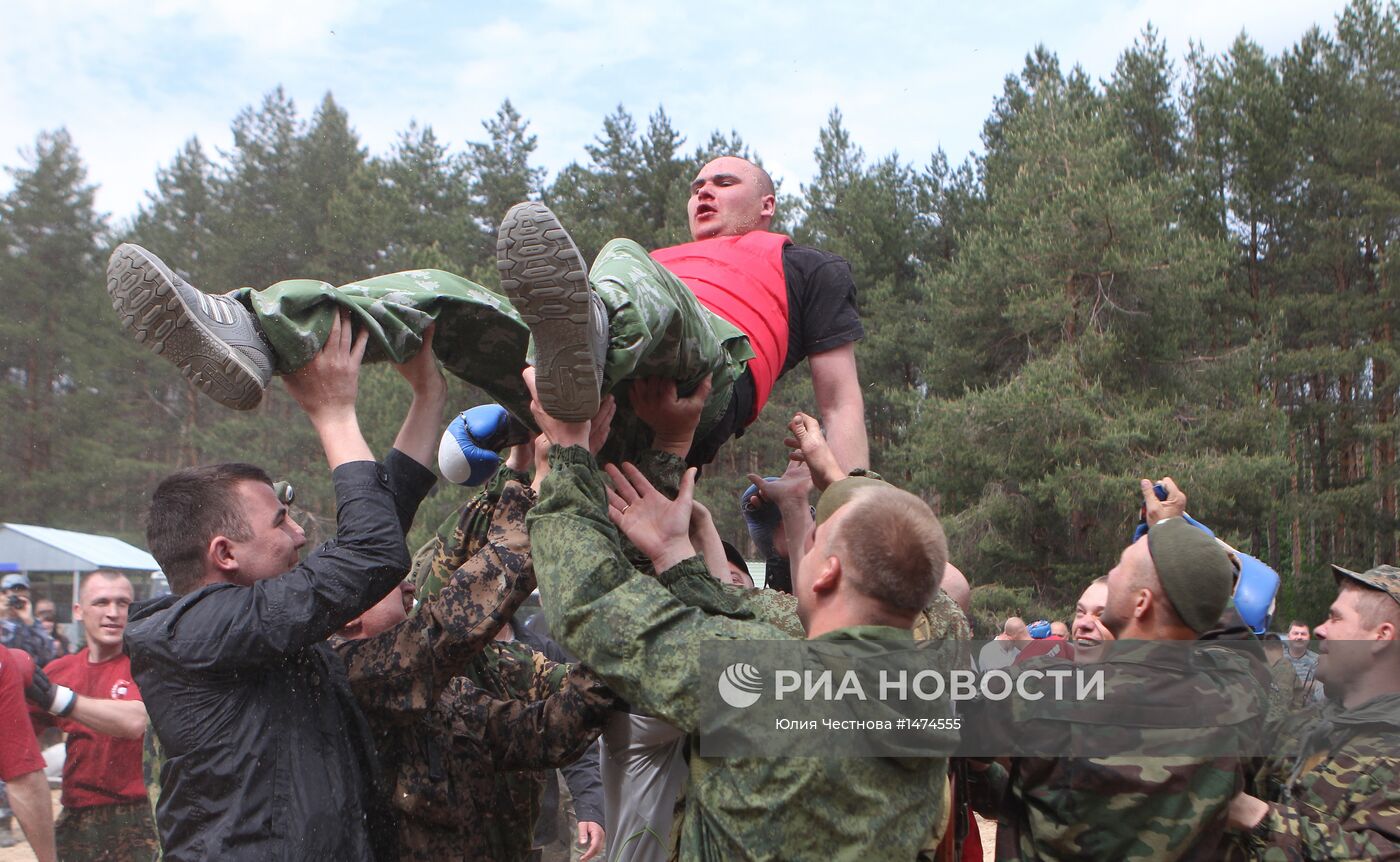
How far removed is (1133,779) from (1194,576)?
49 centimetres

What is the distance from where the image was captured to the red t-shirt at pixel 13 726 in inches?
191

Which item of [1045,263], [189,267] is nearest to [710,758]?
[1045,263]

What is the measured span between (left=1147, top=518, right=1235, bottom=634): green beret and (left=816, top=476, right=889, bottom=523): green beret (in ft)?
2.47

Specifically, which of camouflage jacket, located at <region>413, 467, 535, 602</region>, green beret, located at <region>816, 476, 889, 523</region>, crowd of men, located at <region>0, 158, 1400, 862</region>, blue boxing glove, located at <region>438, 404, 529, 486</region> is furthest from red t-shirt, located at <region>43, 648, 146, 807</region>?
green beret, located at <region>816, 476, 889, 523</region>

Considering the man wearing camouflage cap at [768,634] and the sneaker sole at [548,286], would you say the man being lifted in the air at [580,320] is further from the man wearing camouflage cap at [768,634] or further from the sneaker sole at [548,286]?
the man wearing camouflage cap at [768,634]

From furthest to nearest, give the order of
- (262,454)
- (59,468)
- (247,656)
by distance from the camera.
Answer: (59,468) < (262,454) < (247,656)

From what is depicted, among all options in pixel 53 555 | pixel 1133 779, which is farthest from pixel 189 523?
pixel 53 555

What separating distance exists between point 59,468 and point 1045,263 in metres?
23.0

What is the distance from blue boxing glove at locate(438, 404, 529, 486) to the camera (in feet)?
10.9

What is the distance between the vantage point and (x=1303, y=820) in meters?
2.71

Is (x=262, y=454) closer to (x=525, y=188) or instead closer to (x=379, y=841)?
(x=525, y=188)

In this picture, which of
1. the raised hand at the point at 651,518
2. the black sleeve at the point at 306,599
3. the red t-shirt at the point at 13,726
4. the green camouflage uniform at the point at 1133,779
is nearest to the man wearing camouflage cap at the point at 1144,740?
the green camouflage uniform at the point at 1133,779

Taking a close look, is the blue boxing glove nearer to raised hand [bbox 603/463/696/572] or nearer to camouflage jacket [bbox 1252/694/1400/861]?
raised hand [bbox 603/463/696/572]

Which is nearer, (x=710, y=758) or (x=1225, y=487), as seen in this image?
(x=710, y=758)
